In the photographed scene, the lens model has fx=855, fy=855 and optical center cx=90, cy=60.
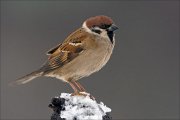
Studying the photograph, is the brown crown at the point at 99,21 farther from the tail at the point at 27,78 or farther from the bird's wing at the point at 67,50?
the tail at the point at 27,78

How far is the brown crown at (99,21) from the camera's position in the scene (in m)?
7.30

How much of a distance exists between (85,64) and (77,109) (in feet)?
5.98

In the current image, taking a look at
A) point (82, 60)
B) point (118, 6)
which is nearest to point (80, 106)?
point (82, 60)

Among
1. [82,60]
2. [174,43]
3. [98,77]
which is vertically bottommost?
[82,60]

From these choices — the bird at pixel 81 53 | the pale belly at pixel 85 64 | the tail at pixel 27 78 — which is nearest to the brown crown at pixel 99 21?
the bird at pixel 81 53

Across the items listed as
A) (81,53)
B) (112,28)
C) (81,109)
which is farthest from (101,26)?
(81,109)

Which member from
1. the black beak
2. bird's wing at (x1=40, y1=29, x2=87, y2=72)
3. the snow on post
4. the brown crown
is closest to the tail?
bird's wing at (x1=40, y1=29, x2=87, y2=72)

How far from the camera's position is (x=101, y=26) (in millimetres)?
7477

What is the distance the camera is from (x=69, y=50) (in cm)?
768

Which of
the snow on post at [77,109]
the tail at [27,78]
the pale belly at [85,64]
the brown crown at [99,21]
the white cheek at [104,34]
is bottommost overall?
the snow on post at [77,109]

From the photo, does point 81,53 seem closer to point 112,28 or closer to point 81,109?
point 112,28

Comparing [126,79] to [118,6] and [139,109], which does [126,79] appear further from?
[118,6]

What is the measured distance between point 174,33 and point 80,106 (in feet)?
40.9

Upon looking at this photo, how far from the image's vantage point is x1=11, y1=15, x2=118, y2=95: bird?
24.7 feet
